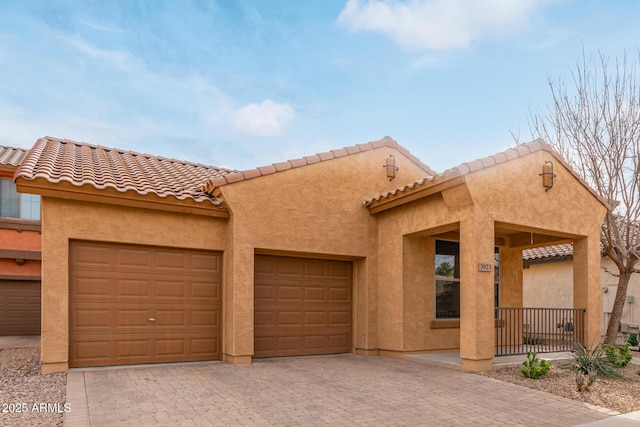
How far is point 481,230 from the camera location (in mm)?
9172

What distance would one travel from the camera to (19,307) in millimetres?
15922

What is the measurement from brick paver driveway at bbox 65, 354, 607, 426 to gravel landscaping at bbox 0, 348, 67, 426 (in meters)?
0.21

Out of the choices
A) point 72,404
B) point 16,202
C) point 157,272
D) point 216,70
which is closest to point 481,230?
point 157,272

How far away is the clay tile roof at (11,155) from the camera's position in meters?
15.3

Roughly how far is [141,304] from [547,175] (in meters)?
9.21

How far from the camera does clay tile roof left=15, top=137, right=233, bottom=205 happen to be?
891 cm

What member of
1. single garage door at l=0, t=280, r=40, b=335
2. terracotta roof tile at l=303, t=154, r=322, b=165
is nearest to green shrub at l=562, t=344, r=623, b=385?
terracotta roof tile at l=303, t=154, r=322, b=165

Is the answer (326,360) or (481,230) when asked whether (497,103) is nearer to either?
(481,230)

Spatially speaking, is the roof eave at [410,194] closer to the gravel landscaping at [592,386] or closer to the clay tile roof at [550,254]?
the gravel landscaping at [592,386]

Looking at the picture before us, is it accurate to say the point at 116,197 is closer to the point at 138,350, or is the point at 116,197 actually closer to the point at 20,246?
the point at 138,350

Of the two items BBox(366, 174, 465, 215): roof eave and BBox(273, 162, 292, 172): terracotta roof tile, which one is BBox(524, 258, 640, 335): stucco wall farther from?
BBox(273, 162, 292, 172): terracotta roof tile

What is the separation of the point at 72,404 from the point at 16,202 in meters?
12.3

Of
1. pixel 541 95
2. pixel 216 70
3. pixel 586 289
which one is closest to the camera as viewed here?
pixel 586 289

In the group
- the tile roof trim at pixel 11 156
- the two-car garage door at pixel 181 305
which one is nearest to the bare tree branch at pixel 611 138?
the two-car garage door at pixel 181 305
